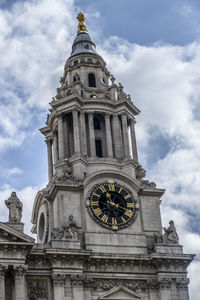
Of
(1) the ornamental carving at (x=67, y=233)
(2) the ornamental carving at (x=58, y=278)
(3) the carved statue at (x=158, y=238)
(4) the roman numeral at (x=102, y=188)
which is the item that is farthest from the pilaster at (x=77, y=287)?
(4) the roman numeral at (x=102, y=188)

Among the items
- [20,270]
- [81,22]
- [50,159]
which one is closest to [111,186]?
[50,159]

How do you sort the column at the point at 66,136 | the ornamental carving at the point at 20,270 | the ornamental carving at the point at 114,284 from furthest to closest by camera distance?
the column at the point at 66,136, the ornamental carving at the point at 114,284, the ornamental carving at the point at 20,270

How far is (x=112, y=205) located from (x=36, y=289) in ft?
27.1

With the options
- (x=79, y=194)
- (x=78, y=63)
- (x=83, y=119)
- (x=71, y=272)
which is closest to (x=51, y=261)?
(x=71, y=272)

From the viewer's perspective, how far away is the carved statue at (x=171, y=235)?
161 ft

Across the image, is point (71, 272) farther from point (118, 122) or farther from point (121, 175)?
point (118, 122)

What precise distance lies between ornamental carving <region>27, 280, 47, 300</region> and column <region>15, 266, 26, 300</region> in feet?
4.68

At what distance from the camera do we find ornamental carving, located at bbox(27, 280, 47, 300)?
4494cm

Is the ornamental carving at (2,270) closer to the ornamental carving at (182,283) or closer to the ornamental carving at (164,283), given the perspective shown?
the ornamental carving at (164,283)

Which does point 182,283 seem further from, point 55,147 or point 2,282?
point 55,147

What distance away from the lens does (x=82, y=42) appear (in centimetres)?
6106

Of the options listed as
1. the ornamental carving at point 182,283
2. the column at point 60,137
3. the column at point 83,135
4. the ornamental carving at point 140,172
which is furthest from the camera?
the ornamental carving at point 140,172

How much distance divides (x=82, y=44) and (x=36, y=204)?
571 inches

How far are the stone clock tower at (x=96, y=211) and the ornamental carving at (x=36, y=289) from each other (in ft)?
0.20
